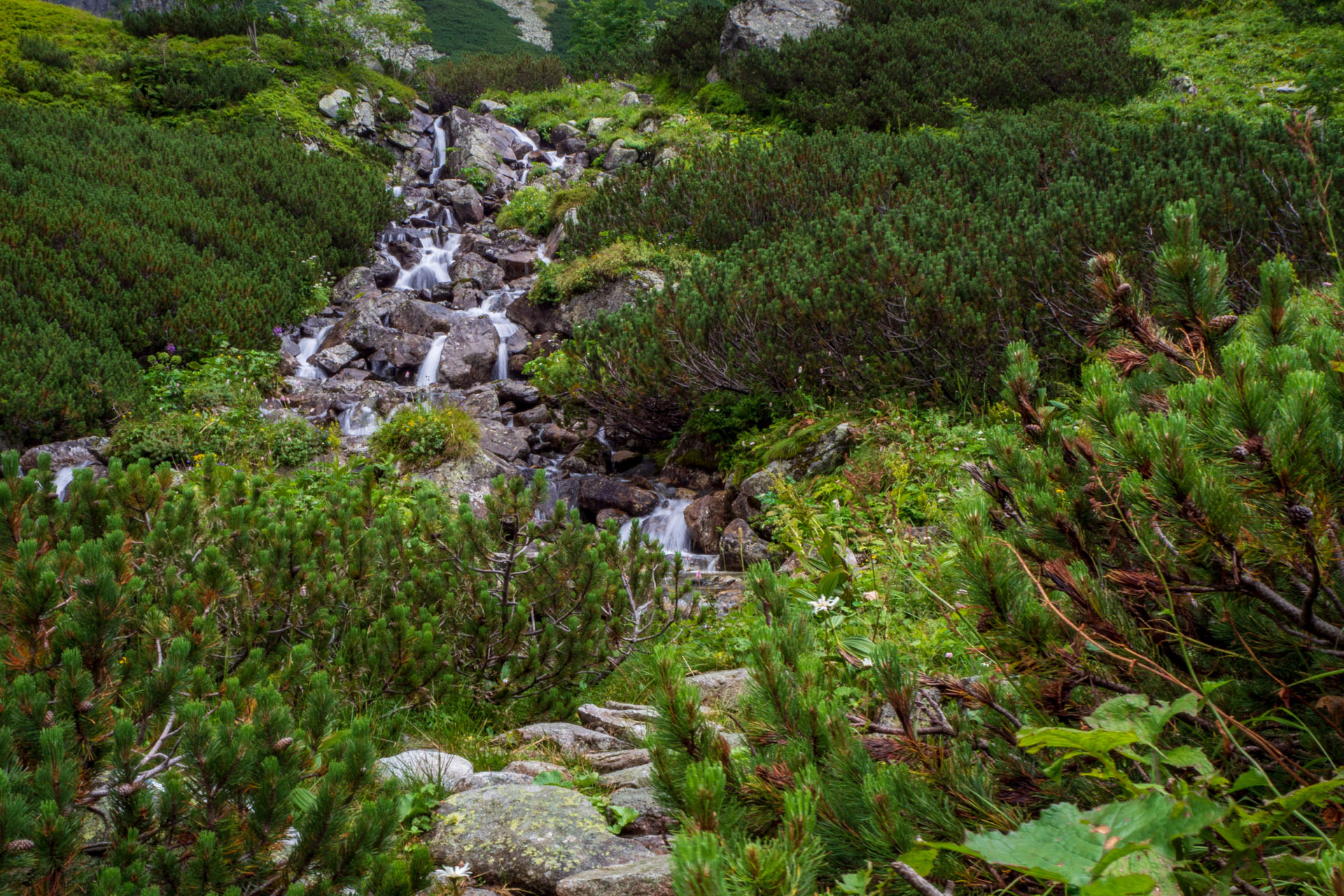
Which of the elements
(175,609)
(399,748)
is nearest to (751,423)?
(399,748)

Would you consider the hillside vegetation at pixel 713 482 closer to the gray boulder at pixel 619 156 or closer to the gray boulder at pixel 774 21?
the gray boulder at pixel 619 156

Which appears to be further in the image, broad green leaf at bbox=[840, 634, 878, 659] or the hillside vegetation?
broad green leaf at bbox=[840, 634, 878, 659]

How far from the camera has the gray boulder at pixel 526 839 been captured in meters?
2.14

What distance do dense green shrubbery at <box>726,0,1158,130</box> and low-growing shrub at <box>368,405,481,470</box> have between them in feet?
33.8

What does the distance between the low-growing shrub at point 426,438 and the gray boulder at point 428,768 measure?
21.5 feet

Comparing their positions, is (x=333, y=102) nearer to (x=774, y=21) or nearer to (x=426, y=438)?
(x=774, y=21)

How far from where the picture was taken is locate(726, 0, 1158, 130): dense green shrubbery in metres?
15.2

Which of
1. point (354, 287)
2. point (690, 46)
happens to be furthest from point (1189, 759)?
point (690, 46)

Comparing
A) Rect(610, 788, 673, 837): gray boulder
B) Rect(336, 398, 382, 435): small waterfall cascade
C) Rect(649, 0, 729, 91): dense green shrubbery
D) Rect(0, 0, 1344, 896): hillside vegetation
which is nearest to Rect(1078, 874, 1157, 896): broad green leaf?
Rect(0, 0, 1344, 896): hillside vegetation

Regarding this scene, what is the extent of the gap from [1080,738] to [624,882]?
1.23 metres

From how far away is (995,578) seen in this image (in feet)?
5.19

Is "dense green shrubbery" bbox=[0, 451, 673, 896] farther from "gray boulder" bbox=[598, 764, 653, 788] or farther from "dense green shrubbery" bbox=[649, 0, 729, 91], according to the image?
"dense green shrubbery" bbox=[649, 0, 729, 91]

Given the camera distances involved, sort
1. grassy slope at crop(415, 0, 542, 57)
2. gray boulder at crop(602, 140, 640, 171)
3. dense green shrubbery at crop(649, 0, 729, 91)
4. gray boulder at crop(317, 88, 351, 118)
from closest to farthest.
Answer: gray boulder at crop(602, 140, 640, 171)
gray boulder at crop(317, 88, 351, 118)
dense green shrubbery at crop(649, 0, 729, 91)
grassy slope at crop(415, 0, 542, 57)

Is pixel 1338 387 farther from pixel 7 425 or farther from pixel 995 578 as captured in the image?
pixel 7 425
